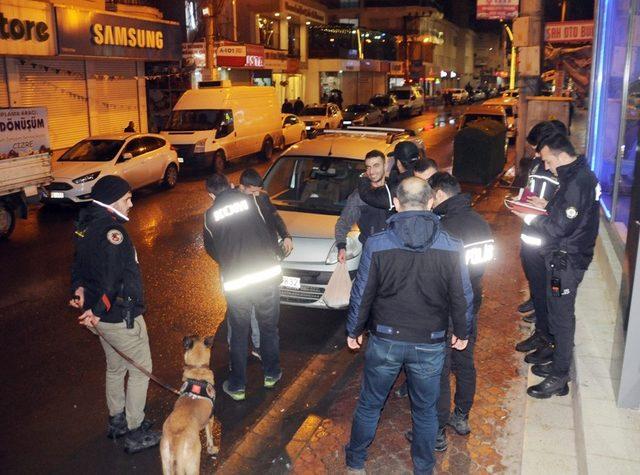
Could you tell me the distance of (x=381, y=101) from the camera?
39812 millimetres

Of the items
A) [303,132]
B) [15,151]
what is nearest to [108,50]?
[303,132]

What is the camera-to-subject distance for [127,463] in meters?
4.59

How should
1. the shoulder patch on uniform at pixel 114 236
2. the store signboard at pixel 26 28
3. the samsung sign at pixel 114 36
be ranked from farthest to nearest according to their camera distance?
the samsung sign at pixel 114 36 < the store signboard at pixel 26 28 < the shoulder patch on uniform at pixel 114 236

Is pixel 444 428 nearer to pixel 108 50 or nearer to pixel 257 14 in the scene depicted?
pixel 108 50

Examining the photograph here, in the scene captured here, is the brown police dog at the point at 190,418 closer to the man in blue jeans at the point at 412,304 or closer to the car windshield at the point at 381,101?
the man in blue jeans at the point at 412,304

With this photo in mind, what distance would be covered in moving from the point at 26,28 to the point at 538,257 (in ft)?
60.9

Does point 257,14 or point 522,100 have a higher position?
point 257,14

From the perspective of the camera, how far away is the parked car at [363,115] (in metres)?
33.7

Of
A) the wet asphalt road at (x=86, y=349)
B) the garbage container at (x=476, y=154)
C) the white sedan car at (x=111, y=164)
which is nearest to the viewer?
the wet asphalt road at (x=86, y=349)

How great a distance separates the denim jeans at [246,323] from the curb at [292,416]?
410 mm

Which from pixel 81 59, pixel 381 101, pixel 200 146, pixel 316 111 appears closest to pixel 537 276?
pixel 200 146

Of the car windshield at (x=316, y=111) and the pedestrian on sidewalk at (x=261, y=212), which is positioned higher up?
the car windshield at (x=316, y=111)

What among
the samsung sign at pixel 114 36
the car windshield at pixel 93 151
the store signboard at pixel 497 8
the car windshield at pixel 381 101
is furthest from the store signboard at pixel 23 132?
the car windshield at pixel 381 101

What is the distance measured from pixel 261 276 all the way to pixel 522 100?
11.5 metres
